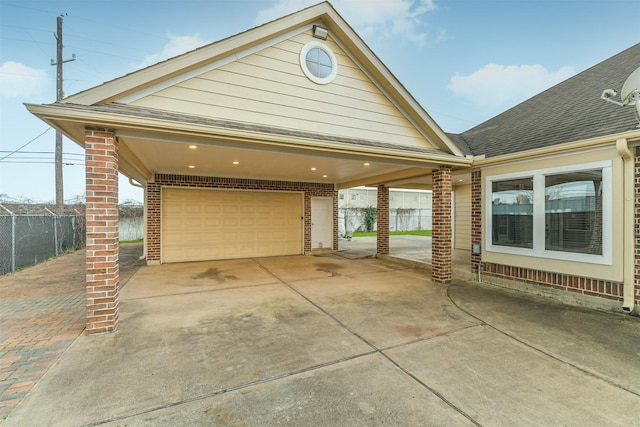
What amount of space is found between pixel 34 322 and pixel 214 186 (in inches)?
230

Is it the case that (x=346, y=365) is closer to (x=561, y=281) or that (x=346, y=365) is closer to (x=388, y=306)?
(x=388, y=306)

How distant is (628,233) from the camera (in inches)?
167

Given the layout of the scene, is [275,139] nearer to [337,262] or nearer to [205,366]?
[205,366]

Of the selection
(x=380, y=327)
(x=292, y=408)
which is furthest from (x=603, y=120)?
(x=292, y=408)

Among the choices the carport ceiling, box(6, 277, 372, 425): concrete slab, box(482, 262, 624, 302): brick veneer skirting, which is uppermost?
the carport ceiling

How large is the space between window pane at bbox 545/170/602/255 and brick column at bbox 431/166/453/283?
1.76 meters

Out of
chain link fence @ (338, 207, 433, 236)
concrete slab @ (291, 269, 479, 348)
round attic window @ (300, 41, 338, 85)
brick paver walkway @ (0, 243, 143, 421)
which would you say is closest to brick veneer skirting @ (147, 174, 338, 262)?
brick paver walkway @ (0, 243, 143, 421)

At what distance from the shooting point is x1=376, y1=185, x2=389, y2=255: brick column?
9797 millimetres

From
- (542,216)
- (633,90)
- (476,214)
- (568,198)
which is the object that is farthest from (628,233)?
(476,214)

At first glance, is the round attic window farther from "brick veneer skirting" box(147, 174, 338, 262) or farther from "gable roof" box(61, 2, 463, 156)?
"brick veneer skirting" box(147, 174, 338, 262)

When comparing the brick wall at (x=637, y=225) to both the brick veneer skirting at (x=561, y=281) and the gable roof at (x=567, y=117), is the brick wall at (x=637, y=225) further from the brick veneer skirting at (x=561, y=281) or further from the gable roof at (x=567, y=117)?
the gable roof at (x=567, y=117)

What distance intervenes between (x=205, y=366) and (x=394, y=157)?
4718 mm

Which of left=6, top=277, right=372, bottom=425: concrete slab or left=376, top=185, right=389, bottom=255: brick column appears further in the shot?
left=376, top=185, right=389, bottom=255: brick column

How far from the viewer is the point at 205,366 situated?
2824 millimetres
